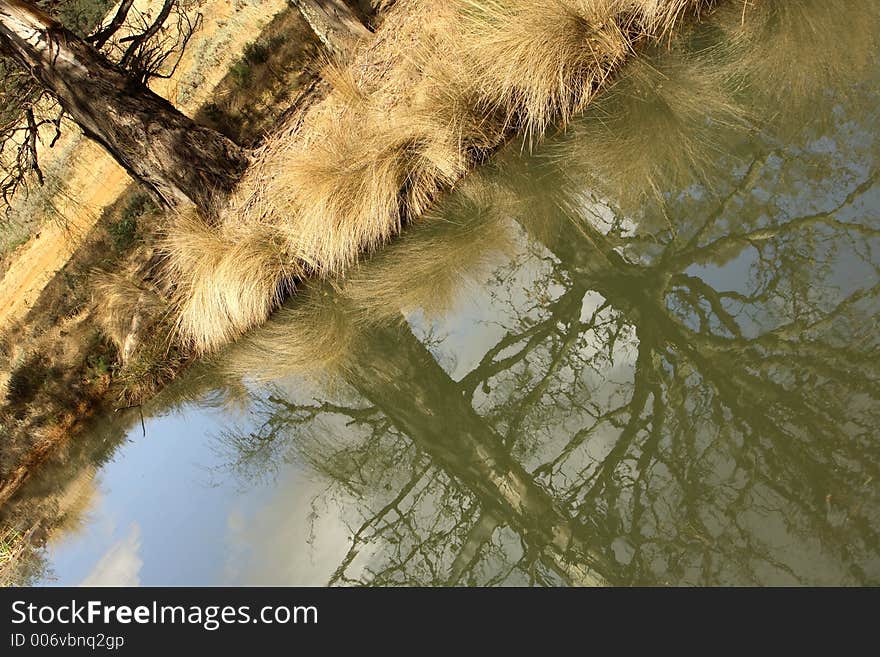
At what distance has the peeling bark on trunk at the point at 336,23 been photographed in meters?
6.80

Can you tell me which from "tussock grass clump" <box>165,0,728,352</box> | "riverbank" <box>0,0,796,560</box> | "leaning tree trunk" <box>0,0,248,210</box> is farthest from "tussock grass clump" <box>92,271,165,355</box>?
"leaning tree trunk" <box>0,0,248,210</box>

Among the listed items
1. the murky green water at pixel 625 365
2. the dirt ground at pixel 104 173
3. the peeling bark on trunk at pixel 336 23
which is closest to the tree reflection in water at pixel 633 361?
the murky green water at pixel 625 365

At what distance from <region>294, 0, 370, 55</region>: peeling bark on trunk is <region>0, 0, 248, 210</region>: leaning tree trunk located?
119cm

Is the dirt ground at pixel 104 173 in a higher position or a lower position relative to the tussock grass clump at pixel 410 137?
higher

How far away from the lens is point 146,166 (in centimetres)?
623

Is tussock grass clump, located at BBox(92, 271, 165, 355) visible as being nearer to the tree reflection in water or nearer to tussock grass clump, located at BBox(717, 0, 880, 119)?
the tree reflection in water

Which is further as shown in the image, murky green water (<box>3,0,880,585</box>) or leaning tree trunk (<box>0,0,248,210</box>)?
leaning tree trunk (<box>0,0,248,210</box>)

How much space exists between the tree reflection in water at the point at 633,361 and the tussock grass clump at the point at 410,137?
183 millimetres

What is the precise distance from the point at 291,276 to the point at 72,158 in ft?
14.2

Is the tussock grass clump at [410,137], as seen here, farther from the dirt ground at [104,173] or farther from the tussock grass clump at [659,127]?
the dirt ground at [104,173]

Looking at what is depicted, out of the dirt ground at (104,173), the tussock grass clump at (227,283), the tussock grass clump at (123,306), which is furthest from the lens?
the dirt ground at (104,173)

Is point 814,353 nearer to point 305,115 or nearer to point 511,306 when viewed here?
point 511,306

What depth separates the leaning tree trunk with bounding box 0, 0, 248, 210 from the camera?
18.8 ft

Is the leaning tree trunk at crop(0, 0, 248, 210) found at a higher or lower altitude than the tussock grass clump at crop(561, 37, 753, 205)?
higher
